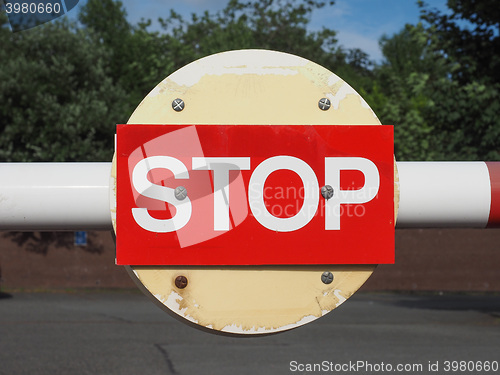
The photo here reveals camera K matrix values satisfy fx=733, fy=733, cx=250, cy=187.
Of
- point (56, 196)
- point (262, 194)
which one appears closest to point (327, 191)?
point (262, 194)

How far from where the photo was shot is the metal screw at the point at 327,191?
89 centimetres

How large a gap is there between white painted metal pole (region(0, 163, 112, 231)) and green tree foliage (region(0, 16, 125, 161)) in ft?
69.0

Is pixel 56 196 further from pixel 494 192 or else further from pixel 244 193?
pixel 494 192

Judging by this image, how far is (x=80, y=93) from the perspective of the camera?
22500 mm

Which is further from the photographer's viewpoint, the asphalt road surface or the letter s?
the asphalt road surface

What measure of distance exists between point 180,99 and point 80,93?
73.4ft

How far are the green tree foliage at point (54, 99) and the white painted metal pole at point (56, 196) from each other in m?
21.0

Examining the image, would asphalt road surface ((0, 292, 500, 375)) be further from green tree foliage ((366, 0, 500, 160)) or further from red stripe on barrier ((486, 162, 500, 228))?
red stripe on barrier ((486, 162, 500, 228))

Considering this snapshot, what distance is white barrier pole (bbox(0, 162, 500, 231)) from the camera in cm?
93

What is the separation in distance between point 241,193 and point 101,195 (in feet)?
0.59

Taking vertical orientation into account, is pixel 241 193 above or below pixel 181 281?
above

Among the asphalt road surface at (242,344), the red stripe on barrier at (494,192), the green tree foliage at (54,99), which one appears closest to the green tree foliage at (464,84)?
the asphalt road surface at (242,344)

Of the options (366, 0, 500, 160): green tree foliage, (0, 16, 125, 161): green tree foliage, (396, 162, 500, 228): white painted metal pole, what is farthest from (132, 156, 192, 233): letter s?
(0, 16, 125, 161): green tree foliage

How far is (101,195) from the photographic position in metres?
0.92
